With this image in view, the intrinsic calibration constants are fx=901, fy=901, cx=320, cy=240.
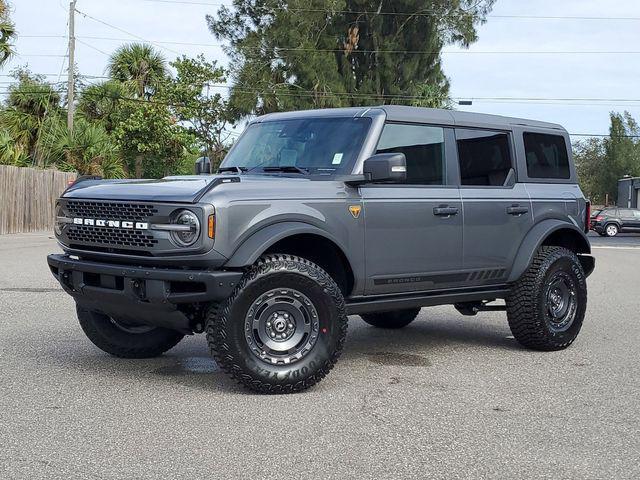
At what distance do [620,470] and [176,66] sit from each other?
4731 centimetres

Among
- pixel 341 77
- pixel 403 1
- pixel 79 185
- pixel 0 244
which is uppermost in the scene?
pixel 403 1

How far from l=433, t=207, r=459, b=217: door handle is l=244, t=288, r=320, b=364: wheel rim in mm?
1481

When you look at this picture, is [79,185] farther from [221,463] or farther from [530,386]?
[530,386]

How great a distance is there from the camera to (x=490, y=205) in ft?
24.7

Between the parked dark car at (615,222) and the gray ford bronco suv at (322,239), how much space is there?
38883mm

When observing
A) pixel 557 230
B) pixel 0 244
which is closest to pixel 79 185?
pixel 557 230

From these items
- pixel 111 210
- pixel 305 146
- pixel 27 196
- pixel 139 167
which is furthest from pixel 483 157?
pixel 139 167

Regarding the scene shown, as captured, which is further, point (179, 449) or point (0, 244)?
point (0, 244)

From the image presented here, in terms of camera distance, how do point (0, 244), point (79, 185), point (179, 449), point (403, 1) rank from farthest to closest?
point (403, 1), point (0, 244), point (79, 185), point (179, 449)

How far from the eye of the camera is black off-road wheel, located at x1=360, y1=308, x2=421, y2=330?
9.23 metres

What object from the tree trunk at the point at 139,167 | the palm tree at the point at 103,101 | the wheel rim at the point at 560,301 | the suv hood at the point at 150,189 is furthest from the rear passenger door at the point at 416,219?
the tree trunk at the point at 139,167

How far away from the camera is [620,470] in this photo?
4.56m

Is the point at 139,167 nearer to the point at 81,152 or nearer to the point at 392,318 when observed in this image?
the point at 81,152

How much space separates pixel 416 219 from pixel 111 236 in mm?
2302
